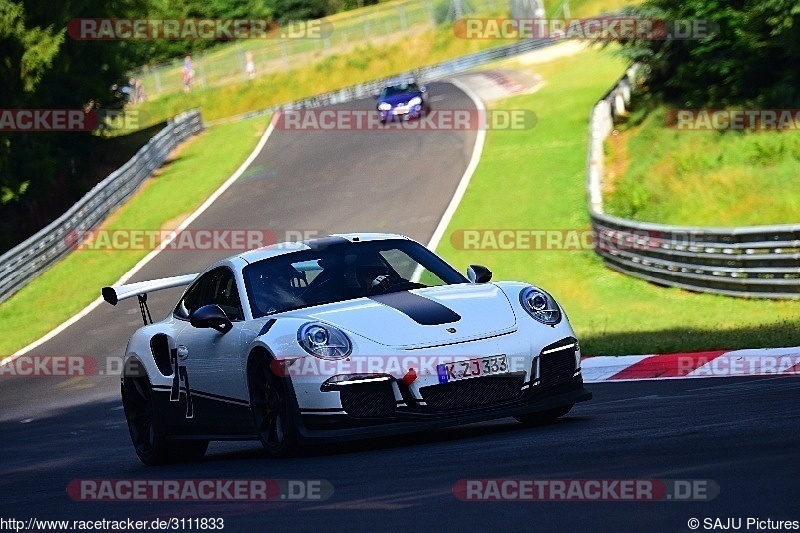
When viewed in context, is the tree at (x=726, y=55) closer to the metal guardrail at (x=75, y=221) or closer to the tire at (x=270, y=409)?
the metal guardrail at (x=75, y=221)

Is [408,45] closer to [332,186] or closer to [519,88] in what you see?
[519,88]

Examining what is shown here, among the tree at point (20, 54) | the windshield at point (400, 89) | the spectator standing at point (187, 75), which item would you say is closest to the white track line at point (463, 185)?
the windshield at point (400, 89)

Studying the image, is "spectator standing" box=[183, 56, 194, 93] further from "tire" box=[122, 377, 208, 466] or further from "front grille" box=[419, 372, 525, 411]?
"front grille" box=[419, 372, 525, 411]

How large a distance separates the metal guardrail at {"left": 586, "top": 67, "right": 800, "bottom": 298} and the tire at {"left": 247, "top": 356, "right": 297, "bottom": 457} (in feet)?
35.1

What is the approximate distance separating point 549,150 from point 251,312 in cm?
2564

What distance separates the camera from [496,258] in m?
25.2

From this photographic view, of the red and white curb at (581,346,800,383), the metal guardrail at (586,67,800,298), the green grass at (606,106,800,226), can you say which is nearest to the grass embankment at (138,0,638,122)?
the green grass at (606,106,800,226)

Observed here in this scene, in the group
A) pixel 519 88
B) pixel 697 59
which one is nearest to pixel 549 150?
pixel 697 59

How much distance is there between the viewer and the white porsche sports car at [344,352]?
8.16 metres

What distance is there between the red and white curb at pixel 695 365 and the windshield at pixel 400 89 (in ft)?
95.0

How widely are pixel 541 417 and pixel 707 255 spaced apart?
11.1m

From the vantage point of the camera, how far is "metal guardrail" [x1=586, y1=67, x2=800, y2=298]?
1808cm

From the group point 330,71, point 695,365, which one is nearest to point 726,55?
point 695,365

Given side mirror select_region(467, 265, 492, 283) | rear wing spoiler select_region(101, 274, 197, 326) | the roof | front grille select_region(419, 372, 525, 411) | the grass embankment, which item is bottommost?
the grass embankment
